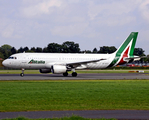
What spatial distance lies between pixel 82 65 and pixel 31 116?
34.4 metres

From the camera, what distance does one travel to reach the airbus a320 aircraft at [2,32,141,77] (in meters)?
44.3

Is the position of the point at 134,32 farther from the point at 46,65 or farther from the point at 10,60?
the point at 10,60

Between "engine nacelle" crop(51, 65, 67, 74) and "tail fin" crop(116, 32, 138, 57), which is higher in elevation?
"tail fin" crop(116, 32, 138, 57)

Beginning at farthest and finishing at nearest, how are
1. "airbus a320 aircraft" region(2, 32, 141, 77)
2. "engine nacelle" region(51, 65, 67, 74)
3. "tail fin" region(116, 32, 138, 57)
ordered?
"tail fin" region(116, 32, 138, 57), "airbus a320 aircraft" region(2, 32, 141, 77), "engine nacelle" region(51, 65, 67, 74)

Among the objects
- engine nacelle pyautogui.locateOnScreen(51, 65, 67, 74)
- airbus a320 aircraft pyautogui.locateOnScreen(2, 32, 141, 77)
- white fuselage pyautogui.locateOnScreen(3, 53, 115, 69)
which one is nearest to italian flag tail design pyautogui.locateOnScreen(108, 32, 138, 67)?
airbus a320 aircraft pyautogui.locateOnScreen(2, 32, 141, 77)

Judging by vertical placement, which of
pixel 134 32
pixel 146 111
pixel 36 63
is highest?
pixel 134 32

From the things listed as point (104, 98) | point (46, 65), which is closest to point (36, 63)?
point (46, 65)

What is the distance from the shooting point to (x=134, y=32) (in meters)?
51.8

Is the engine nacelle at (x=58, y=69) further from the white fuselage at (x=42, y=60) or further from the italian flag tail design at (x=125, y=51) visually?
the italian flag tail design at (x=125, y=51)

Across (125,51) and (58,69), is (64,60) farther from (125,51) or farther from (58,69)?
(125,51)

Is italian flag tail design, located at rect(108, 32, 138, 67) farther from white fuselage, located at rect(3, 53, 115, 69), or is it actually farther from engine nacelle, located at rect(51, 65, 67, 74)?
engine nacelle, located at rect(51, 65, 67, 74)

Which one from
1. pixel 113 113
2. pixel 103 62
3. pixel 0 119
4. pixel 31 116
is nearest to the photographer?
pixel 0 119

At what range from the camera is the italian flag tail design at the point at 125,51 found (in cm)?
5006

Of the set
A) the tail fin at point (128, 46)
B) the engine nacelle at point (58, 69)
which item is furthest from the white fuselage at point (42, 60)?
the tail fin at point (128, 46)
